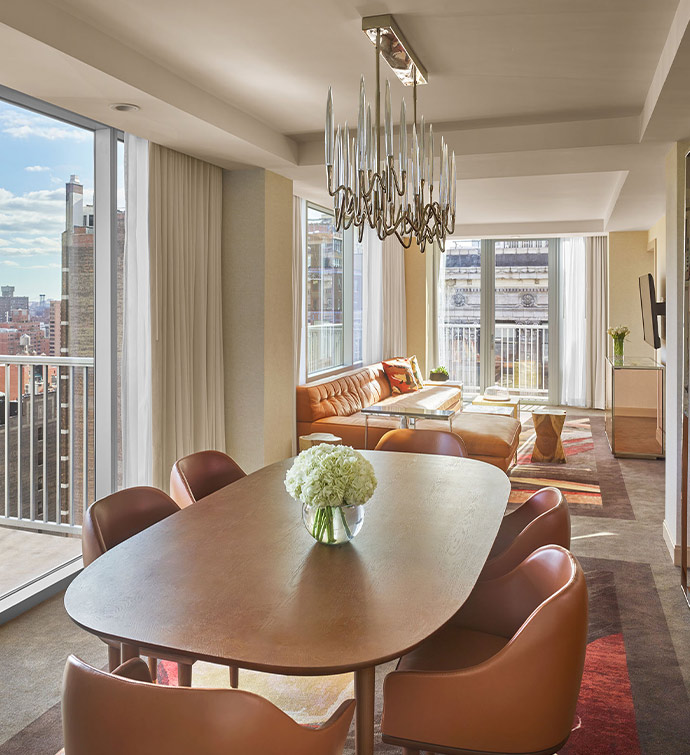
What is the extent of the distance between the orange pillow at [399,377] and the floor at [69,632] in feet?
11.5

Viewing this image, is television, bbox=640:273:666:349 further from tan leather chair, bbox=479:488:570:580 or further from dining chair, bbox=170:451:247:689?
dining chair, bbox=170:451:247:689

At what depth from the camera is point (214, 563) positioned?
1909mm

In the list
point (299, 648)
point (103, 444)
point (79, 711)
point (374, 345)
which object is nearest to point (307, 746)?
point (299, 648)

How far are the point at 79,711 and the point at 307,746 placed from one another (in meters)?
0.43

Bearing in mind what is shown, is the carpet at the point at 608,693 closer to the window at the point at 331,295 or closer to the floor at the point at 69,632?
the floor at the point at 69,632

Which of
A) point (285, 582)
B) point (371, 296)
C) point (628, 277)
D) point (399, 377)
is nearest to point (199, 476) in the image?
point (285, 582)

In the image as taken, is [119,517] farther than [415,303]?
No

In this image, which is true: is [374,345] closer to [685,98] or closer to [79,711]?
[685,98]

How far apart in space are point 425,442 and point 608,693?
5.07 feet

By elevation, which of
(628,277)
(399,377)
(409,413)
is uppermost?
(628,277)

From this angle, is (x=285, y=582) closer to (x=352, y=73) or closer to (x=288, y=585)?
(x=288, y=585)

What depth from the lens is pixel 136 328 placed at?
4.04 metres

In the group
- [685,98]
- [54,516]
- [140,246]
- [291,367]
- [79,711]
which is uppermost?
[685,98]

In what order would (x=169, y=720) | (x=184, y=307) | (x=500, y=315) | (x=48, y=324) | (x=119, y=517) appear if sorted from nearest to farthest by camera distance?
(x=169, y=720) < (x=119, y=517) < (x=48, y=324) < (x=184, y=307) < (x=500, y=315)
